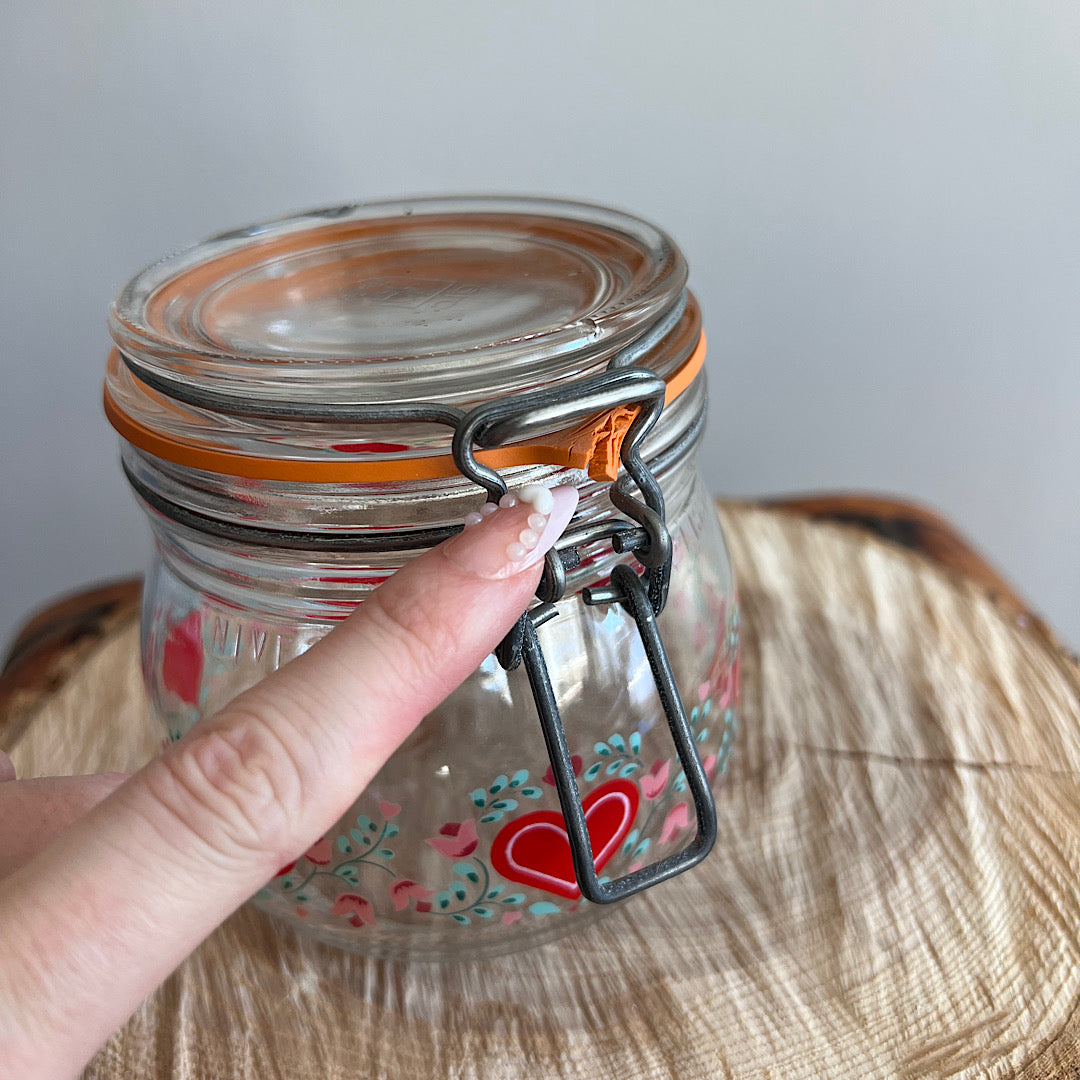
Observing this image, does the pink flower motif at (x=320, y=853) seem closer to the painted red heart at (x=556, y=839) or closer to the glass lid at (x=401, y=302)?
the painted red heart at (x=556, y=839)

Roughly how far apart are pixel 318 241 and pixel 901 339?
624mm

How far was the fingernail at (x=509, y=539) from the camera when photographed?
0.28 m

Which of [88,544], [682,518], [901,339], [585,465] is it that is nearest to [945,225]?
[901,339]

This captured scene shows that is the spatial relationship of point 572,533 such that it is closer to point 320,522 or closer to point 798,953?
point 320,522

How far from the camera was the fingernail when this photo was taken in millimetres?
276

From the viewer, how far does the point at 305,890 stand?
1.32 ft

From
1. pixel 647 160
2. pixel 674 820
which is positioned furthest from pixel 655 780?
pixel 647 160

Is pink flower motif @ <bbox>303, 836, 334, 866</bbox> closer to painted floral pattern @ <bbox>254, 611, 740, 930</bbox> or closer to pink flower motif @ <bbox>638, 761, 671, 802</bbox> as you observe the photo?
painted floral pattern @ <bbox>254, 611, 740, 930</bbox>

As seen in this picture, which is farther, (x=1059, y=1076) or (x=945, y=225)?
(x=945, y=225)

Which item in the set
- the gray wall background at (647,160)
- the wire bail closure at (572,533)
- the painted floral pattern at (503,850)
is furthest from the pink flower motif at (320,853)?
the gray wall background at (647,160)

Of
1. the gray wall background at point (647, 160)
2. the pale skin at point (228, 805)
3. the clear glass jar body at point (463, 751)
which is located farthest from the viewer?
the gray wall background at point (647, 160)

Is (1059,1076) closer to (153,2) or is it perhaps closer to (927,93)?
(927,93)

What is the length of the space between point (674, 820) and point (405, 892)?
11cm

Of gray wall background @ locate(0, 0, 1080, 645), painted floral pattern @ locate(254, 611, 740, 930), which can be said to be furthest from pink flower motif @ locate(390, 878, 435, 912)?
gray wall background @ locate(0, 0, 1080, 645)
